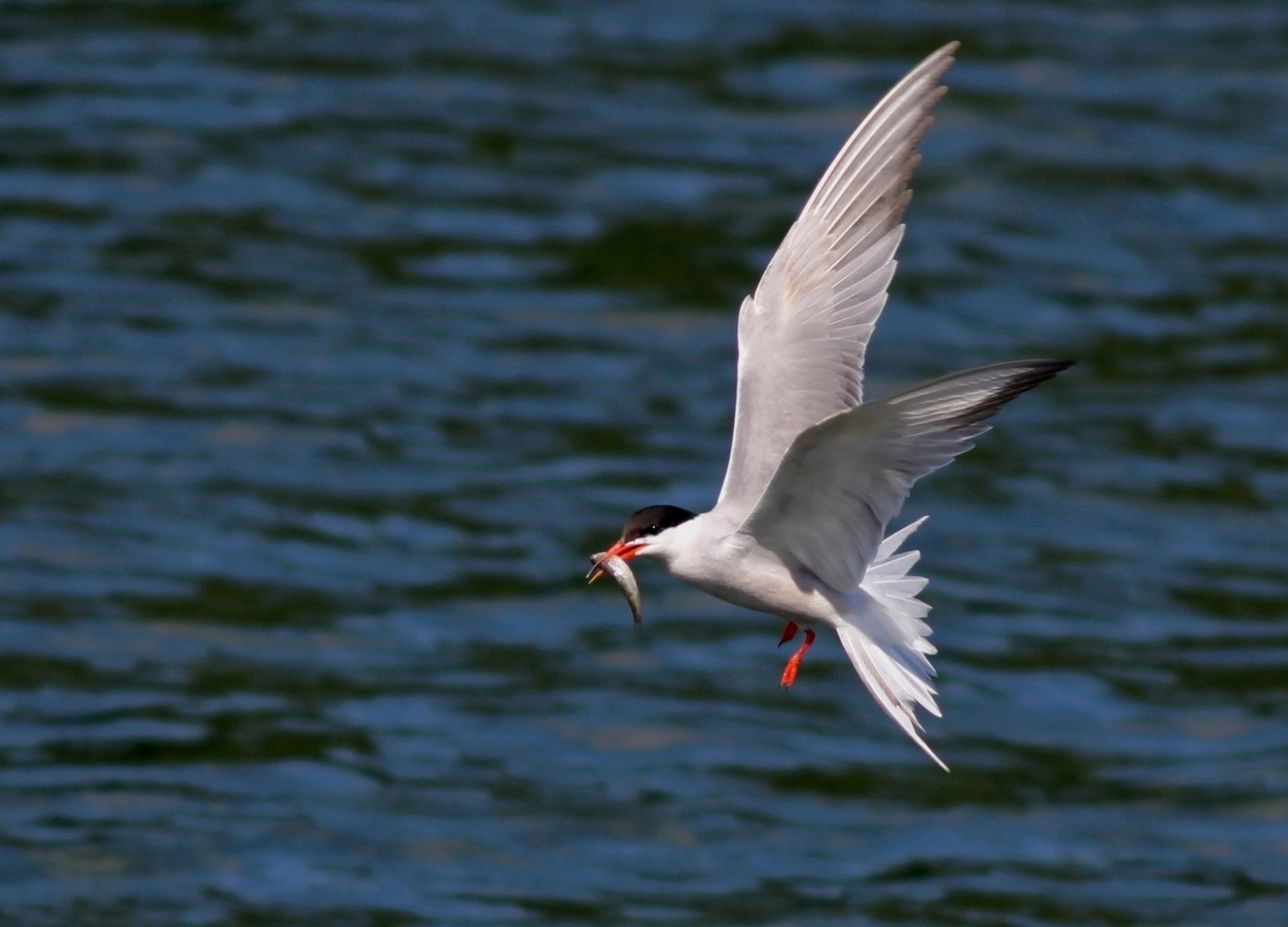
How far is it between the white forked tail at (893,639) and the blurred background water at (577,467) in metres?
6.14

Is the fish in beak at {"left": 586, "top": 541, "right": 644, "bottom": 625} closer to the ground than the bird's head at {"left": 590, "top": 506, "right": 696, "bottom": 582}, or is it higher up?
closer to the ground

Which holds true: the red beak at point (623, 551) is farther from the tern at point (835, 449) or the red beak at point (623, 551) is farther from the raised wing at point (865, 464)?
the raised wing at point (865, 464)

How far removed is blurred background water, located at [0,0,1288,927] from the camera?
13414 millimetres

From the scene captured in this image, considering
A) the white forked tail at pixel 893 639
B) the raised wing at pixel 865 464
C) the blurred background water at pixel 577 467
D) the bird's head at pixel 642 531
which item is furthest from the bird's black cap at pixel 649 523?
the blurred background water at pixel 577 467

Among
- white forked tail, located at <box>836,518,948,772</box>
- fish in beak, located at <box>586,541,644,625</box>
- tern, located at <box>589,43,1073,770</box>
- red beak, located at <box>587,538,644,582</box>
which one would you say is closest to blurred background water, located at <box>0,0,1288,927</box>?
white forked tail, located at <box>836,518,948,772</box>

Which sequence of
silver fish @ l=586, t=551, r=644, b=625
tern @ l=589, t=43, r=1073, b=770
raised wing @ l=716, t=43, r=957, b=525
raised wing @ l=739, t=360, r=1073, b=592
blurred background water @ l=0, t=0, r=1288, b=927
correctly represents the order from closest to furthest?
1. raised wing @ l=739, t=360, r=1073, b=592
2. tern @ l=589, t=43, r=1073, b=770
3. silver fish @ l=586, t=551, r=644, b=625
4. raised wing @ l=716, t=43, r=957, b=525
5. blurred background water @ l=0, t=0, r=1288, b=927

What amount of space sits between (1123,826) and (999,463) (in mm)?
3895

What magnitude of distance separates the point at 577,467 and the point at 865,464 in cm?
1010

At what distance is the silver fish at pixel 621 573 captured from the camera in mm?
6434

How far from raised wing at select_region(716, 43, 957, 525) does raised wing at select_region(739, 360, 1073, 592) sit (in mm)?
299

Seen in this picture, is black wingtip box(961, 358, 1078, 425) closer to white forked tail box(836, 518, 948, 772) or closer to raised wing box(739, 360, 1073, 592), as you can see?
raised wing box(739, 360, 1073, 592)

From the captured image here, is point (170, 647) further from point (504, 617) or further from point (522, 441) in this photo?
point (522, 441)

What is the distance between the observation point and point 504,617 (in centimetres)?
1495

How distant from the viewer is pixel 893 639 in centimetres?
679
